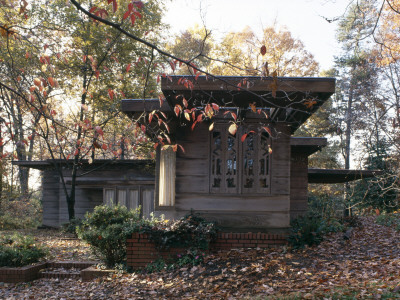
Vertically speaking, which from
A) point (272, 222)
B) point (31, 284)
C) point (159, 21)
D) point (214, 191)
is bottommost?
point (31, 284)

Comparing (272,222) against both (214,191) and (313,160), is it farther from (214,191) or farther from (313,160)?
(313,160)

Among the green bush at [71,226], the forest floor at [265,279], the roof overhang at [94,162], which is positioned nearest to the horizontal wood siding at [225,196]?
the forest floor at [265,279]

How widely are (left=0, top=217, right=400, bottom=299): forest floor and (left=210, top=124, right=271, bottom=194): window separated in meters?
1.60

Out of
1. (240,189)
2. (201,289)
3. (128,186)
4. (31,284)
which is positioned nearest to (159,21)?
(128,186)

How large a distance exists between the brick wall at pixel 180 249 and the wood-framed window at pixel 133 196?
9.14 meters

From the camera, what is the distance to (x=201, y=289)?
7.21 meters

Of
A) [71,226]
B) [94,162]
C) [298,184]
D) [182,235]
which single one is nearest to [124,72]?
[94,162]

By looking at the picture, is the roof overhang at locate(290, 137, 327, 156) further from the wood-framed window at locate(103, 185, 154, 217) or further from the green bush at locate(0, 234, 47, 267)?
the green bush at locate(0, 234, 47, 267)

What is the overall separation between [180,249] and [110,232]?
1.60m

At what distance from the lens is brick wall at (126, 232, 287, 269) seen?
30.0 feet

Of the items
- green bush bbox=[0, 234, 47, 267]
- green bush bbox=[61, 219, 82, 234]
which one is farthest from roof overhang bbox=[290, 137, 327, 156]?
green bush bbox=[61, 219, 82, 234]

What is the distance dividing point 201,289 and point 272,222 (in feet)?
10.7

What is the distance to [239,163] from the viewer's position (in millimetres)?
9938

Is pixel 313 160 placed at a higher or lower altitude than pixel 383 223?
higher
